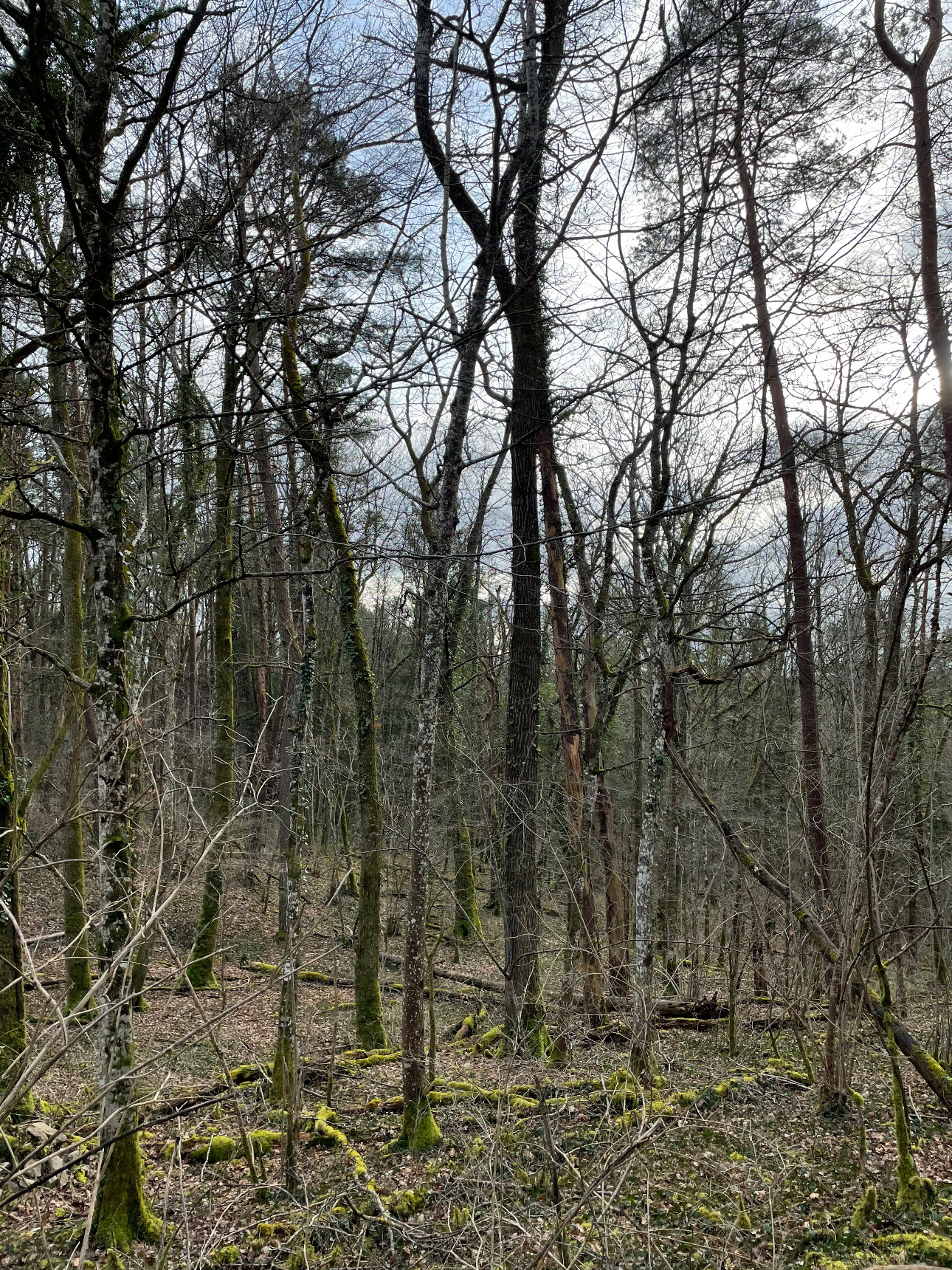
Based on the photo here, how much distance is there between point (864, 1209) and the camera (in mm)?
5211

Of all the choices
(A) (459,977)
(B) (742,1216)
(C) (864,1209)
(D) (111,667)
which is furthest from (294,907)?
(A) (459,977)

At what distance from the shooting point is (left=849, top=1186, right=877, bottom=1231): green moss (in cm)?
514

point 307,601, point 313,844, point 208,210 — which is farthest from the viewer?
point 313,844

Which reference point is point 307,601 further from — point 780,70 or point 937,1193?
point 937,1193

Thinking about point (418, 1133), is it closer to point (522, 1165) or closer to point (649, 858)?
point (522, 1165)

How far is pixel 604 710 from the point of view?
1155 cm

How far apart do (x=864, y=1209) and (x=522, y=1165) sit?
2.31 metres

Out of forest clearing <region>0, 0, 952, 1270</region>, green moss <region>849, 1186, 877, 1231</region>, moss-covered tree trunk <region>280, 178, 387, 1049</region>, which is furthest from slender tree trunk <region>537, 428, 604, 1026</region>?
green moss <region>849, 1186, 877, 1231</region>

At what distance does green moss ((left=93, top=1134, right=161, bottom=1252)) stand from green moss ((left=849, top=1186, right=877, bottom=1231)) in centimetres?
441

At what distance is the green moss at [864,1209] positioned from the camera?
5.14 meters

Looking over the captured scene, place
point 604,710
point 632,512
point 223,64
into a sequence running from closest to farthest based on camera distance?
point 223,64 → point 604,710 → point 632,512

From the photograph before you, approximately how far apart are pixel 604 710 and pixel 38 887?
1025cm

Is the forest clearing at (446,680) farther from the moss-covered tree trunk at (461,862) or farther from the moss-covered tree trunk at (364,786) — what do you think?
the moss-covered tree trunk at (461,862)

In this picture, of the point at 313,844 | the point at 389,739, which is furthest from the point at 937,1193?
the point at 389,739
